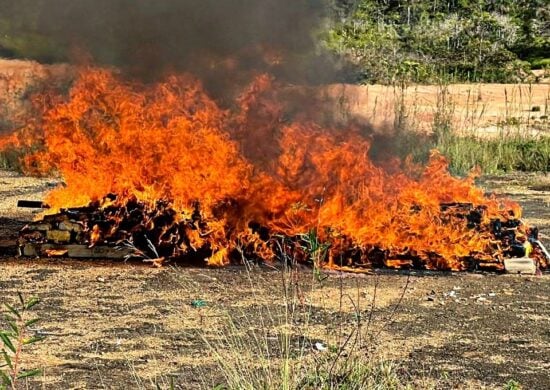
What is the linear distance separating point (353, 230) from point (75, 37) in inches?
165

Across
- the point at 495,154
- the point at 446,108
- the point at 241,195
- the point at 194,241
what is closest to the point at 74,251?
the point at 194,241

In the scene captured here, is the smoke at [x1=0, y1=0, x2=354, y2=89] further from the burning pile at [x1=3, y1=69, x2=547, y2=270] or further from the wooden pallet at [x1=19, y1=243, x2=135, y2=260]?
the wooden pallet at [x1=19, y1=243, x2=135, y2=260]

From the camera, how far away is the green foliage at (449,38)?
26141 millimetres

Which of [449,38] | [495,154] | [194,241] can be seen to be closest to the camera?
[194,241]

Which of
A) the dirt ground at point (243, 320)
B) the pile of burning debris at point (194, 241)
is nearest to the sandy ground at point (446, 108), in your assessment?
the pile of burning debris at point (194, 241)

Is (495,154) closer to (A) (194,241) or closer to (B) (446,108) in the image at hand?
(B) (446,108)

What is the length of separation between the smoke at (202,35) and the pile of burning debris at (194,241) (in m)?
1.83

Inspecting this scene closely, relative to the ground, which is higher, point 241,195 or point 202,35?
point 202,35

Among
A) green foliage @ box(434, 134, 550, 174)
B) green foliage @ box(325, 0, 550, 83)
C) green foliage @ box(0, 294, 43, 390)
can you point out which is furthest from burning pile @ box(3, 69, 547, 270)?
green foliage @ box(325, 0, 550, 83)

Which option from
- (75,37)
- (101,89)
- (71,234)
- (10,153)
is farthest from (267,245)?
(10,153)

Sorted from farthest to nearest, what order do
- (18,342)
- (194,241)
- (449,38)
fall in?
(449,38)
(194,241)
(18,342)

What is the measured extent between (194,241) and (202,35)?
2491mm

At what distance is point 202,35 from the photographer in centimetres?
1020

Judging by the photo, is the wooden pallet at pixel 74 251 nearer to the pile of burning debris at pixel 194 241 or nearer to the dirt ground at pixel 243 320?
the pile of burning debris at pixel 194 241
